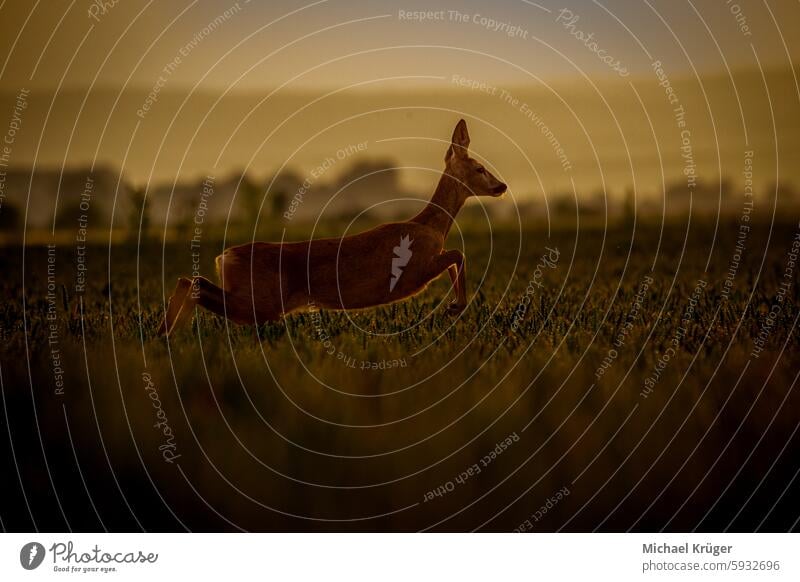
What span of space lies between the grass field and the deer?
78 mm

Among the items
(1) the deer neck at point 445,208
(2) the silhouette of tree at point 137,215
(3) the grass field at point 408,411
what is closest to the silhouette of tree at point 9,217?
(3) the grass field at point 408,411

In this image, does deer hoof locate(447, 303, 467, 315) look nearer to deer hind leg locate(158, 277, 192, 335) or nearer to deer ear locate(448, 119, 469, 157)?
deer ear locate(448, 119, 469, 157)

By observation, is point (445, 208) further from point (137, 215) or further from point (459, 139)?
point (137, 215)

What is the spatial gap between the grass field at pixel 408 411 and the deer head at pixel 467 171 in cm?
27

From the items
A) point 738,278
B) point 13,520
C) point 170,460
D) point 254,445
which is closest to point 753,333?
point 738,278

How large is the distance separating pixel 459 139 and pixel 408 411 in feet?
3.85

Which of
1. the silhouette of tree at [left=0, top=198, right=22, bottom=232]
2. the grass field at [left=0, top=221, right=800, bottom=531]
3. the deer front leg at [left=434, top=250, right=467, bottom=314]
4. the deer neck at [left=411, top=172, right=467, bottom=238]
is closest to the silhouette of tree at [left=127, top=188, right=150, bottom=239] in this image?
the grass field at [left=0, top=221, right=800, bottom=531]

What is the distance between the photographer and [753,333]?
4898 millimetres

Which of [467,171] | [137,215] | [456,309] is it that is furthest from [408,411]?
[137,215]

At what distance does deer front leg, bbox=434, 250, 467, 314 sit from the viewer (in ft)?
15.5

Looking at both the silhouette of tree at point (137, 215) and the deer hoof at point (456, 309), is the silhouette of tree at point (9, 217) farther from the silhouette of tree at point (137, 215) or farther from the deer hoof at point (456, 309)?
the deer hoof at point (456, 309)

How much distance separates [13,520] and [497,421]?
200 centimetres

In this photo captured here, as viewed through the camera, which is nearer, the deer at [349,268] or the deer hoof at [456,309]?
the deer at [349,268]

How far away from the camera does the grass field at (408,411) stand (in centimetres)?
452
